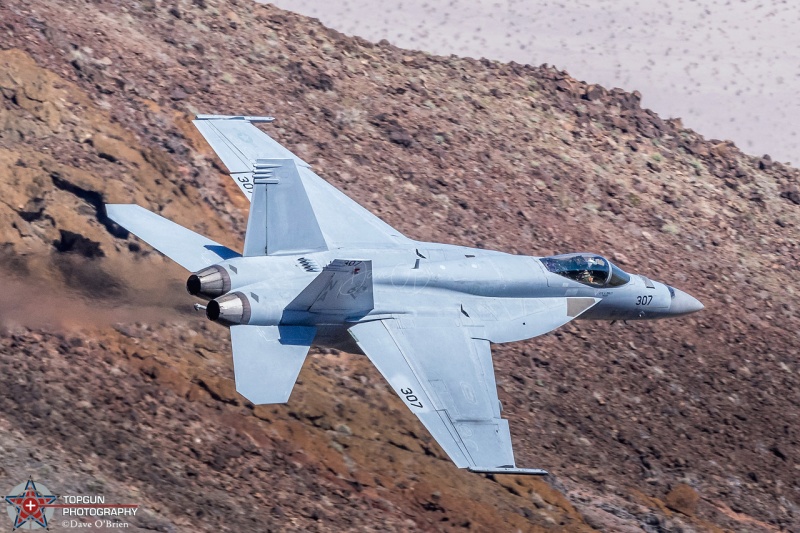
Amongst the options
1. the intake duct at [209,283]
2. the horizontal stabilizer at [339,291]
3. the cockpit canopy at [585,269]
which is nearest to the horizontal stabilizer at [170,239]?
the intake duct at [209,283]

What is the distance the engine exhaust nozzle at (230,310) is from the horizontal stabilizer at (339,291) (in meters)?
0.94

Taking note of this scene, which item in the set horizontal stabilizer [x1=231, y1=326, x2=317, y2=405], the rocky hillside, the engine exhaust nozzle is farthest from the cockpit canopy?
the engine exhaust nozzle

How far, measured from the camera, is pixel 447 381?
1972cm

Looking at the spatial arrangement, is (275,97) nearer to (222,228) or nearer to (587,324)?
(222,228)

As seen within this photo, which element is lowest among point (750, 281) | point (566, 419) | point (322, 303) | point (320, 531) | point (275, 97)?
point (320, 531)

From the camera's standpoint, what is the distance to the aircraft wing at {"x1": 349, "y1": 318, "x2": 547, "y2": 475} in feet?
59.8

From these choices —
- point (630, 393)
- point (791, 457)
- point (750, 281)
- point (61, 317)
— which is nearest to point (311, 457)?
point (61, 317)

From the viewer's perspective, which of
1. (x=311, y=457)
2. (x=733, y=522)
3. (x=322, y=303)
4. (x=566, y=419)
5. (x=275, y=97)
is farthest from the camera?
(x=275, y=97)

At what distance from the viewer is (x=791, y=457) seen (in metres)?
26.6

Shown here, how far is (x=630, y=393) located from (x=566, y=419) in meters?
2.59

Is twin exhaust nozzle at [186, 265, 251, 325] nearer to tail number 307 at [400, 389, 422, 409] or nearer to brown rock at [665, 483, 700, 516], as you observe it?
tail number 307 at [400, 389, 422, 409]

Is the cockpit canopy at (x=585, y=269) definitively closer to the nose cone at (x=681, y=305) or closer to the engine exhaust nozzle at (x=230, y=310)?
the nose cone at (x=681, y=305)

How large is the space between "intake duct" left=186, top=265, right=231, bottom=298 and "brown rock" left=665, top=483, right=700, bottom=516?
39.8 ft

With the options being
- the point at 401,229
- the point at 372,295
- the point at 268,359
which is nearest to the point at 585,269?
the point at 372,295
